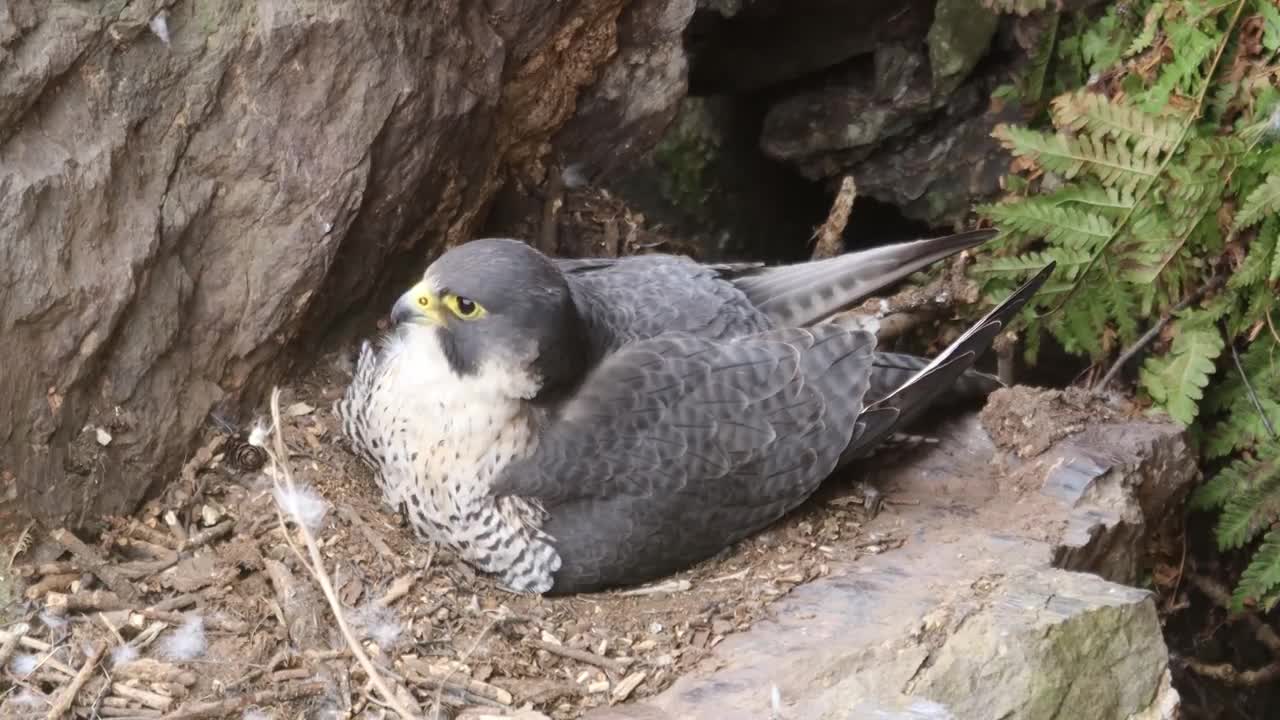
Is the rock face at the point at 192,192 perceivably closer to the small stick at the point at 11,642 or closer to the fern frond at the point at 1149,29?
the small stick at the point at 11,642

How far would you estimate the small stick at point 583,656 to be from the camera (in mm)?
3287

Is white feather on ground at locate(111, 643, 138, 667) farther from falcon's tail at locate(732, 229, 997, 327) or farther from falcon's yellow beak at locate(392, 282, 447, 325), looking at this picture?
falcon's tail at locate(732, 229, 997, 327)

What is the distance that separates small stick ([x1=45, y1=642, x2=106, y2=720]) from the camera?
2.93 metres

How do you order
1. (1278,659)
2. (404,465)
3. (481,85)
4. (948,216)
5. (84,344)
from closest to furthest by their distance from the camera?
(84,344) → (404,465) → (481,85) → (1278,659) → (948,216)

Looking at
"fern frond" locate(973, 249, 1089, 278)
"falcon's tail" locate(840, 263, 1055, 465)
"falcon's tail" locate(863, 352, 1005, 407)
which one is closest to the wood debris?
"falcon's tail" locate(840, 263, 1055, 465)

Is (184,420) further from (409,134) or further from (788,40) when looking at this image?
(788,40)

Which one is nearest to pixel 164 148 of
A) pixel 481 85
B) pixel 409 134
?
pixel 409 134

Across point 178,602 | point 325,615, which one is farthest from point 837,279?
point 178,602

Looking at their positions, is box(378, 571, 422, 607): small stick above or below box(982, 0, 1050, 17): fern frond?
below

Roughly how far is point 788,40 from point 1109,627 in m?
3.65

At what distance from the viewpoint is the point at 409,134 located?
3871mm

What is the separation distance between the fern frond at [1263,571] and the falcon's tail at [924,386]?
126cm

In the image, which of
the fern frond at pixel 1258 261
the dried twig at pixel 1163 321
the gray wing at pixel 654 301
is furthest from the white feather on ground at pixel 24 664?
the fern frond at pixel 1258 261

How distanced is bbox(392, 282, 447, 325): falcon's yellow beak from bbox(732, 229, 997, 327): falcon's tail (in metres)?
1.27
